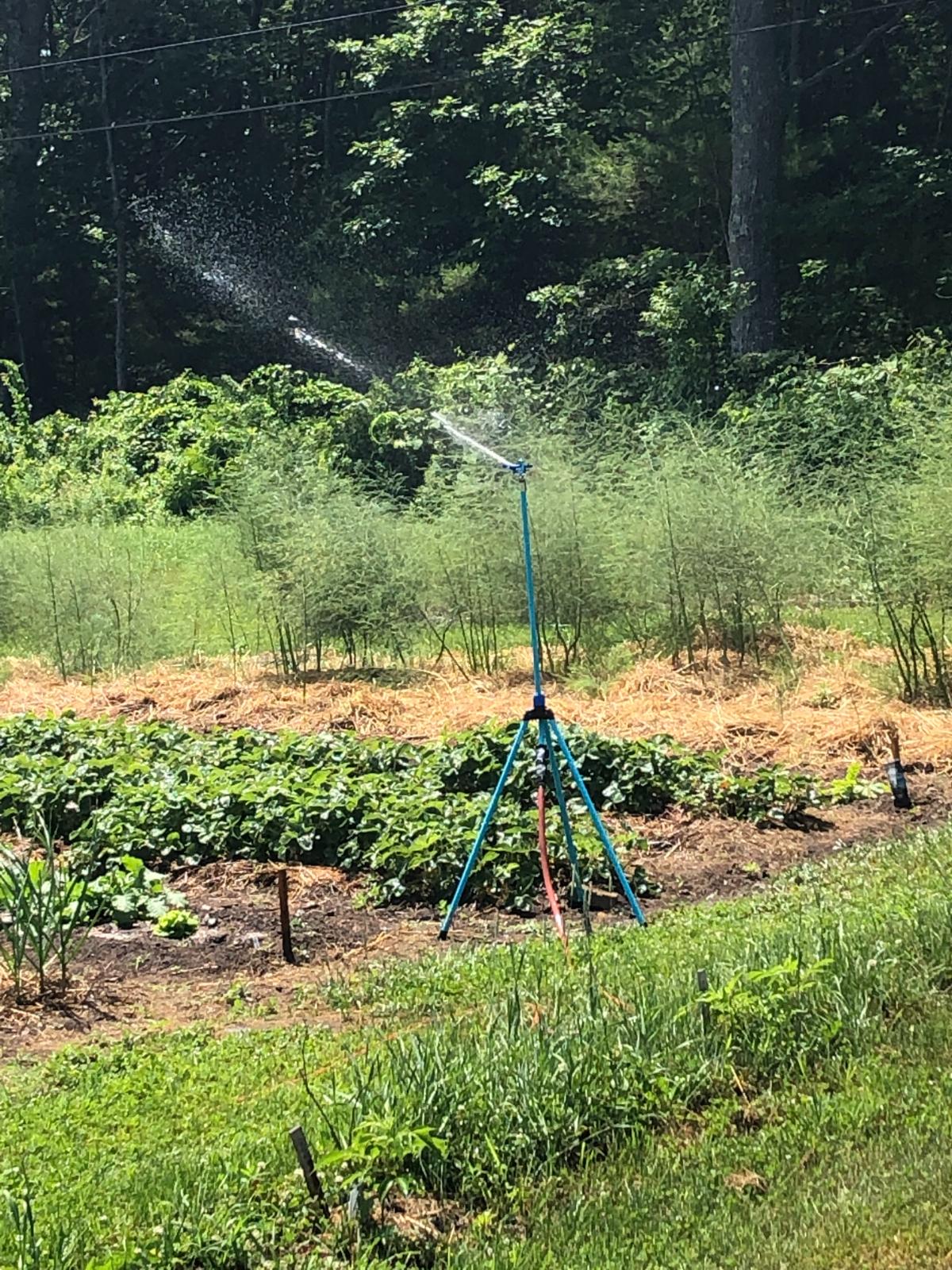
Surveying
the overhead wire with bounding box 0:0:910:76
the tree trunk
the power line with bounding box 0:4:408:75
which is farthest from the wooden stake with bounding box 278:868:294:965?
the power line with bounding box 0:4:408:75

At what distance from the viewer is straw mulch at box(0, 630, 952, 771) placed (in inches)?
354

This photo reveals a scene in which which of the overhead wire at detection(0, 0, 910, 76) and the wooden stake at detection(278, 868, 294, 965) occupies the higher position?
the overhead wire at detection(0, 0, 910, 76)

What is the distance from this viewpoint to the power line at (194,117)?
29.9 meters

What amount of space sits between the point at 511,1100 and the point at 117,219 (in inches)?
1240

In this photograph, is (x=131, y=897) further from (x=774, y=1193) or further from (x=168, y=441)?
(x=168, y=441)

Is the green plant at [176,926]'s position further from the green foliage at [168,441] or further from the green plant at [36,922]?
the green foliage at [168,441]

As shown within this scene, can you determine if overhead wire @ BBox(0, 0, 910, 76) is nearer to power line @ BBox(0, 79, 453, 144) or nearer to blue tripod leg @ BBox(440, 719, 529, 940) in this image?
power line @ BBox(0, 79, 453, 144)

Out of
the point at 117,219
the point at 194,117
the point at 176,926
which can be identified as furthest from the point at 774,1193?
the point at 194,117

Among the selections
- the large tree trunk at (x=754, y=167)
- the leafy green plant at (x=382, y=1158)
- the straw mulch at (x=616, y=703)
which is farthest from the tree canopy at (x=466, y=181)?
the leafy green plant at (x=382, y=1158)

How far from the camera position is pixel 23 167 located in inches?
1264

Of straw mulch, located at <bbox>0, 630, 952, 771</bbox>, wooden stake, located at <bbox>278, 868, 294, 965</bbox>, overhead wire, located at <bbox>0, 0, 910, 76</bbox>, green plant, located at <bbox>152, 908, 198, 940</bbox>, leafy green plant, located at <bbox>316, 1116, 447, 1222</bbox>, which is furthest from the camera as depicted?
overhead wire, located at <bbox>0, 0, 910, 76</bbox>

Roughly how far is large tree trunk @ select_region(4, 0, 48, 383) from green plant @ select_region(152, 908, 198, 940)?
29203mm

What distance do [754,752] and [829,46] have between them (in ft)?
71.7

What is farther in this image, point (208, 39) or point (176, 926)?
point (208, 39)
